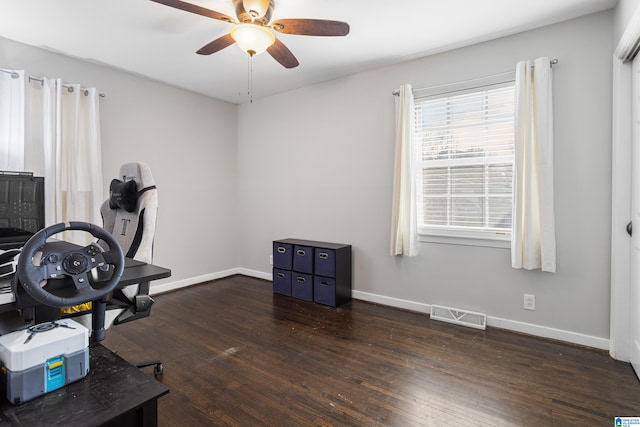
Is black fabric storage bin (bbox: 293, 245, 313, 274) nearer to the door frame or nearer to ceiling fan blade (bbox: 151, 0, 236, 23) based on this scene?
ceiling fan blade (bbox: 151, 0, 236, 23)

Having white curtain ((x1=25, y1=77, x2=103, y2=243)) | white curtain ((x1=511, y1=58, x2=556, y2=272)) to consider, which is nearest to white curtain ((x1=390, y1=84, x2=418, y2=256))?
white curtain ((x1=511, y1=58, x2=556, y2=272))

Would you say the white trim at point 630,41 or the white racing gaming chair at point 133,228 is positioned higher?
the white trim at point 630,41

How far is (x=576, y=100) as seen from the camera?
248 cm

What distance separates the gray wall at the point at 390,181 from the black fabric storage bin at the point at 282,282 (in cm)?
57

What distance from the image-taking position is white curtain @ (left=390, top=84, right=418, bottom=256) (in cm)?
314

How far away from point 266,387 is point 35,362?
1.27 m

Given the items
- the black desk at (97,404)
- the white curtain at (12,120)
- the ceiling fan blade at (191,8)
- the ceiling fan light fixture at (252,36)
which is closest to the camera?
the black desk at (97,404)

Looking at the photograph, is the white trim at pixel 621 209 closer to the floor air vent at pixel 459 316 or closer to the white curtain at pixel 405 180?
the floor air vent at pixel 459 316

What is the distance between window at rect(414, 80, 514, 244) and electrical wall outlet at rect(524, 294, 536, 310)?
0.51m

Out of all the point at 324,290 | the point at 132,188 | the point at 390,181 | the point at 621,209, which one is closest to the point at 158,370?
the point at 132,188

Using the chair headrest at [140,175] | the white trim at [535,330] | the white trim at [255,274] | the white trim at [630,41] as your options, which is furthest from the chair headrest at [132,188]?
the white trim at [630,41]

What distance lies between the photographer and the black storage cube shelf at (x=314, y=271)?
11.2 feet

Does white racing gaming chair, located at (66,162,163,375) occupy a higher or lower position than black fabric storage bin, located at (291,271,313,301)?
higher

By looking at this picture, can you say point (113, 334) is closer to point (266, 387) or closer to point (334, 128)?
point (266, 387)
